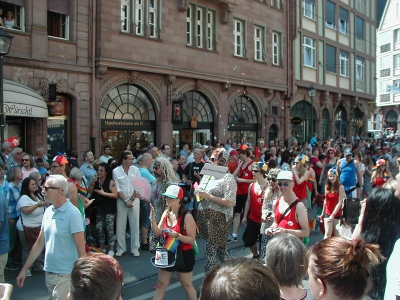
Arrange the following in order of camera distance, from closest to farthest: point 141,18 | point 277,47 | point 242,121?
point 141,18 → point 242,121 → point 277,47

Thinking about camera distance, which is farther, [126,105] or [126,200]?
[126,105]

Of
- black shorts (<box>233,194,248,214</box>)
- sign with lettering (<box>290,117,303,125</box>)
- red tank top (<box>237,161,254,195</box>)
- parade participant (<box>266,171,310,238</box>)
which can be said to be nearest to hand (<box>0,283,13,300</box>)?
parade participant (<box>266,171,310,238</box>)

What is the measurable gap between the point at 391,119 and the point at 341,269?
58.9 meters

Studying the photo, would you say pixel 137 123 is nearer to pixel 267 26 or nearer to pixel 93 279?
pixel 267 26

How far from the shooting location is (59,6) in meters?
14.0

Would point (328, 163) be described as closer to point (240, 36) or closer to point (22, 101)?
point (22, 101)

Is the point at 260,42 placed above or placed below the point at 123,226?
above

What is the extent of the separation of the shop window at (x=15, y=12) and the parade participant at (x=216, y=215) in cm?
961

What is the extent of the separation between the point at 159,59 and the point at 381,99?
154ft

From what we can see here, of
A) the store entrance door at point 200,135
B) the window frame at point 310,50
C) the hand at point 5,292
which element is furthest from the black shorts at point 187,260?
the window frame at point 310,50

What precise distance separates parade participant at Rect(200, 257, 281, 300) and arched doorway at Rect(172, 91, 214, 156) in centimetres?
1584

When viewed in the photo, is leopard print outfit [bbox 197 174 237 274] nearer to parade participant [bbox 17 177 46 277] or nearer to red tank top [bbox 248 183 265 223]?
red tank top [bbox 248 183 265 223]

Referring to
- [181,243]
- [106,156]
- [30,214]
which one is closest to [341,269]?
[181,243]

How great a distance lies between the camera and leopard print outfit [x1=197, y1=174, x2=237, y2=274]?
593 cm
